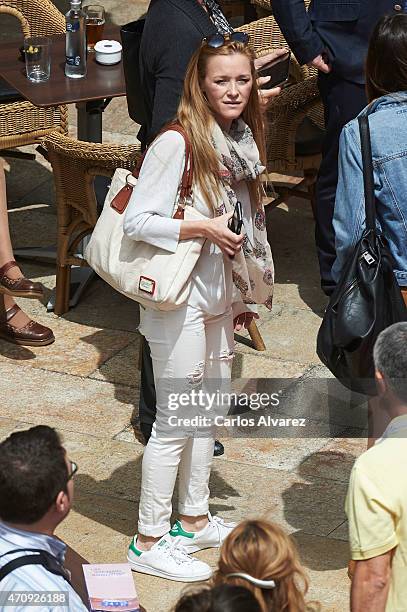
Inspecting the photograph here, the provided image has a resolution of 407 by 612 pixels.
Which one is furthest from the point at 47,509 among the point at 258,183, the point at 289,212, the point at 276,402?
the point at 289,212

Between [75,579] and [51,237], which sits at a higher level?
[75,579]

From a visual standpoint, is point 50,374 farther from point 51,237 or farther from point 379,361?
point 379,361

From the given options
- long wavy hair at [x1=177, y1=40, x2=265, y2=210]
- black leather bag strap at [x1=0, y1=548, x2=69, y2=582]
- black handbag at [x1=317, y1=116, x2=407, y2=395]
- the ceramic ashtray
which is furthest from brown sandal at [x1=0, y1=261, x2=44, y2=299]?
black leather bag strap at [x1=0, y1=548, x2=69, y2=582]

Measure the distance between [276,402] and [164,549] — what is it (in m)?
1.52

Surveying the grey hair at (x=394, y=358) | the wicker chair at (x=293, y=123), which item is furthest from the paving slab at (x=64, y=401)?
the grey hair at (x=394, y=358)

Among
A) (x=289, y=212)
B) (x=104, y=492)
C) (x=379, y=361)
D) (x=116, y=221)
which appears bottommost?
(x=289, y=212)

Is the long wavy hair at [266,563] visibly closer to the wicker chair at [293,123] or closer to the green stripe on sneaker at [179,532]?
the green stripe on sneaker at [179,532]

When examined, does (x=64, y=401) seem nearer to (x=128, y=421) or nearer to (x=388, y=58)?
(x=128, y=421)

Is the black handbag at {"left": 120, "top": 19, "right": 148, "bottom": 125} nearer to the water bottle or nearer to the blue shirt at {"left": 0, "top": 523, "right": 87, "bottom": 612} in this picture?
the water bottle

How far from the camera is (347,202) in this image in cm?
410

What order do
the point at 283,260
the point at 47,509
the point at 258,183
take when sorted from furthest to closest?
the point at 283,260 → the point at 258,183 → the point at 47,509

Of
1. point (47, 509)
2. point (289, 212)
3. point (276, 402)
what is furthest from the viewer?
point (289, 212)

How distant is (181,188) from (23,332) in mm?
2277

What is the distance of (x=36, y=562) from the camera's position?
304 cm
